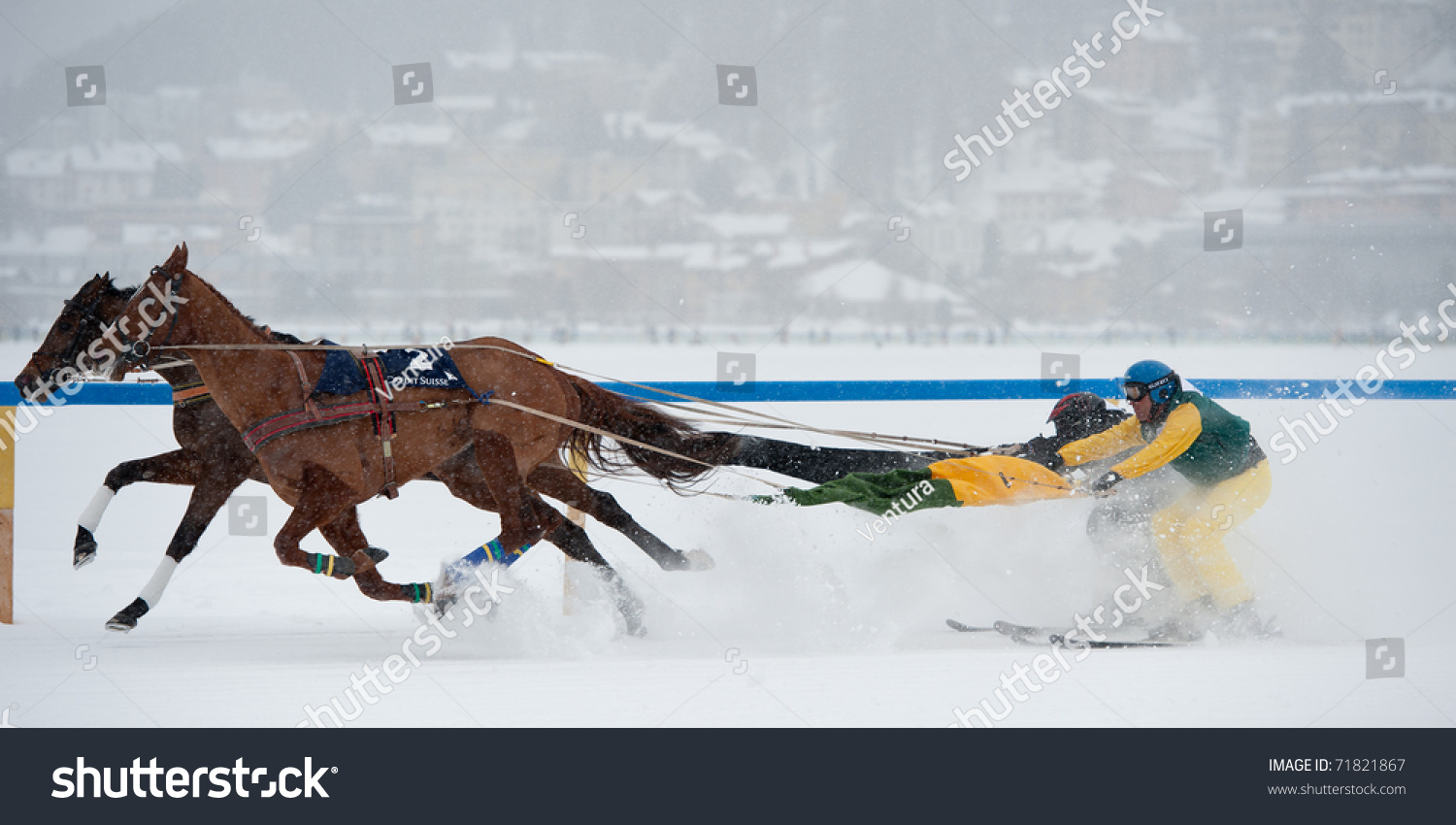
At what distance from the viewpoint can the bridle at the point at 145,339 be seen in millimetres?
3510

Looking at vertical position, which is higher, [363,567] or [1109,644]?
[363,567]

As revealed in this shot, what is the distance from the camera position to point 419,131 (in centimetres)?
2698

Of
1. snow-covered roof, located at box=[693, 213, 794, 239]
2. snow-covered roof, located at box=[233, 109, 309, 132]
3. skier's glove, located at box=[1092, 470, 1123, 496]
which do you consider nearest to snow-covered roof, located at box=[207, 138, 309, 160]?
snow-covered roof, located at box=[233, 109, 309, 132]

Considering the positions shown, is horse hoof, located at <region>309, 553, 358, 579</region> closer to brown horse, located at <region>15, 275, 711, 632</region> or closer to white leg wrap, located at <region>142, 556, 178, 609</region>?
brown horse, located at <region>15, 275, 711, 632</region>

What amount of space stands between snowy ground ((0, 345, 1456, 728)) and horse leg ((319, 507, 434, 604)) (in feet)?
0.78

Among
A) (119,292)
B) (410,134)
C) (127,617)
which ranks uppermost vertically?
(410,134)

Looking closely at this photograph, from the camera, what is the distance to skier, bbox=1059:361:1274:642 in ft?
12.9

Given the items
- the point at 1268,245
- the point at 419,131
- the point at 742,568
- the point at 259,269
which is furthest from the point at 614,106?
the point at 742,568

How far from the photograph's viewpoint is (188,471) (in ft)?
13.5

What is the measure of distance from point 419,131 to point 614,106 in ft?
16.9

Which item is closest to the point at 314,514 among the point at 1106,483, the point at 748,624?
A: the point at 748,624

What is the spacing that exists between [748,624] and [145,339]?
241 cm

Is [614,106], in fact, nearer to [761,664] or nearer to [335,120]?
[335,120]

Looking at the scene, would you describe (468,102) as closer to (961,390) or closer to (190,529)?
(961,390)
